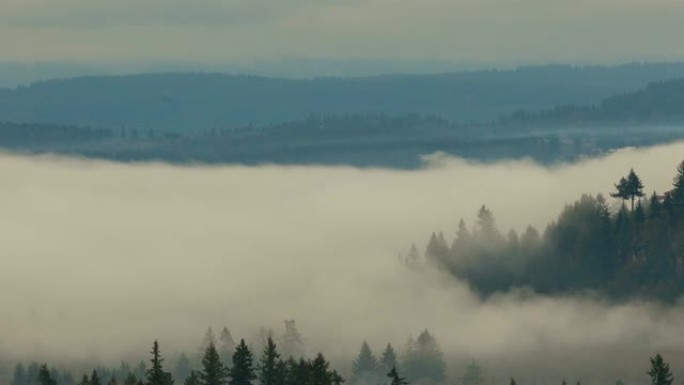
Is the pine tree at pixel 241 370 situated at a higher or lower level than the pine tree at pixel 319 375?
higher

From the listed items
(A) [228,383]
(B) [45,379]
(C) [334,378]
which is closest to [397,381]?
(C) [334,378]

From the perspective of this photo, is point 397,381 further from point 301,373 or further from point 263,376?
point 263,376

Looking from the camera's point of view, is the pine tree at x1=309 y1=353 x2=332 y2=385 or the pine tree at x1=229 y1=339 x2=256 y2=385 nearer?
the pine tree at x1=309 y1=353 x2=332 y2=385

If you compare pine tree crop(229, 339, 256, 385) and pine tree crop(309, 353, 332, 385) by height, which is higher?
pine tree crop(229, 339, 256, 385)

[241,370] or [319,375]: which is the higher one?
[241,370]

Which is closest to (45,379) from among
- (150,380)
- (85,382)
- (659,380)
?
(85,382)

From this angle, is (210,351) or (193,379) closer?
(210,351)

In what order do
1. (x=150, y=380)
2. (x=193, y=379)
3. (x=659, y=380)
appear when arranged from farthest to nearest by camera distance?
(x=193, y=379)
(x=659, y=380)
(x=150, y=380)

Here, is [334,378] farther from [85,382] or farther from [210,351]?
[85,382]

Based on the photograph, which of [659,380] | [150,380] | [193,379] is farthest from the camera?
[193,379]

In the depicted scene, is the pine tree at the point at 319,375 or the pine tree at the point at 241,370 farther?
the pine tree at the point at 241,370

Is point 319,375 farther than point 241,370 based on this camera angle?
No
